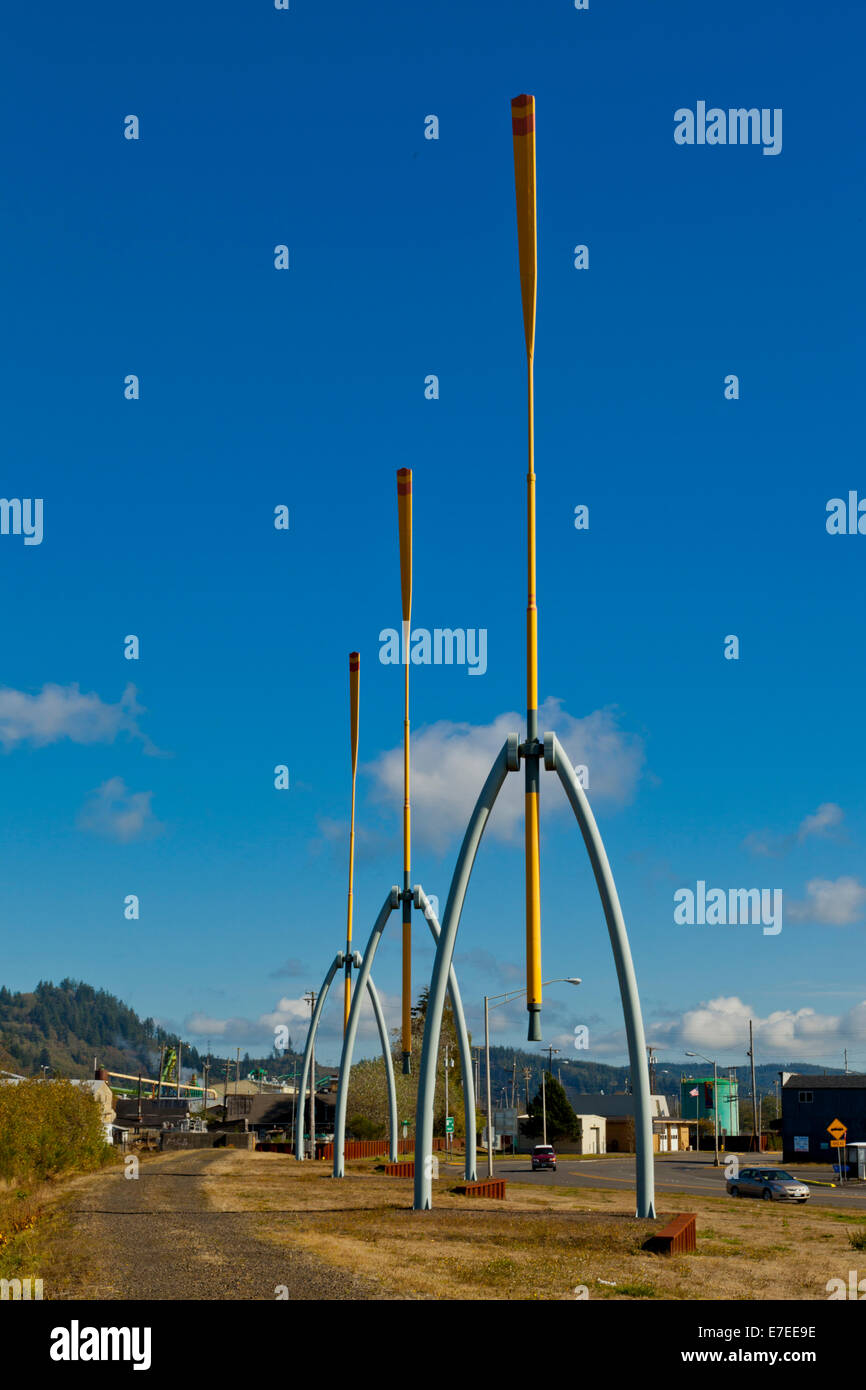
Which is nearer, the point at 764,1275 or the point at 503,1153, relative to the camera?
the point at 764,1275

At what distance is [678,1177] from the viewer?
220 ft

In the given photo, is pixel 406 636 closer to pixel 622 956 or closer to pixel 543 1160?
pixel 622 956

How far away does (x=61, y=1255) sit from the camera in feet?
80.9

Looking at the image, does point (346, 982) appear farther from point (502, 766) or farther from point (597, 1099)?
point (597, 1099)

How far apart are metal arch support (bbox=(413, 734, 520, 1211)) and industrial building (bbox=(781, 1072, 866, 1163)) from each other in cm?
6561

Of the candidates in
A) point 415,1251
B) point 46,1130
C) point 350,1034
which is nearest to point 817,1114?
point 350,1034

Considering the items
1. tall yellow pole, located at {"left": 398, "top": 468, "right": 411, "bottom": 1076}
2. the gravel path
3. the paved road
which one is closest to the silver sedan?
the paved road

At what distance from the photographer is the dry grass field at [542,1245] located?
19.8m

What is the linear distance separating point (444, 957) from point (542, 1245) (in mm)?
8141

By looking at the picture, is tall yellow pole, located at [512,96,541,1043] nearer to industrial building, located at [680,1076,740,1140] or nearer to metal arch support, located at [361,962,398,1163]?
metal arch support, located at [361,962,398,1163]

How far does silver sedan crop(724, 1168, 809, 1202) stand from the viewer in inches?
1825

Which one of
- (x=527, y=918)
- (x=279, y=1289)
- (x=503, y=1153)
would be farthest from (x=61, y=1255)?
(x=503, y=1153)
